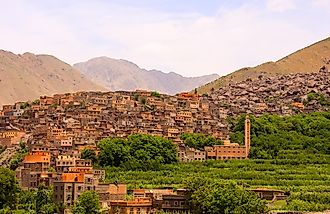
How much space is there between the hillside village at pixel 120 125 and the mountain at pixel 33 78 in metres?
55.1

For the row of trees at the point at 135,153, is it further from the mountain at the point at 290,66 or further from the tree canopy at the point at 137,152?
the mountain at the point at 290,66

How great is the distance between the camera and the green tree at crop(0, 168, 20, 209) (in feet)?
131

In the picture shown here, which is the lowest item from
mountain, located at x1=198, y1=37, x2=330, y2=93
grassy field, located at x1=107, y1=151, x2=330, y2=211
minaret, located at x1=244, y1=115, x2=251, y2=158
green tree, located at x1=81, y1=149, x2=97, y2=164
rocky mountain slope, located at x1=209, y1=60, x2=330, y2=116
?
grassy field, located at x1=107, y1=151, x2=330, y2=211

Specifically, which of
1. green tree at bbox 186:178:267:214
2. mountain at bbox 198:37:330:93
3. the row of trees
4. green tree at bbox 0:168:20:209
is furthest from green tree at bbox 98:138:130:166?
mountain at bbox 198:37:330:93

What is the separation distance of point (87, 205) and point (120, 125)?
26192mm

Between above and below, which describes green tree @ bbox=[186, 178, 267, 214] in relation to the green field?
below

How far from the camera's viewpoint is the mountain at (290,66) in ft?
370

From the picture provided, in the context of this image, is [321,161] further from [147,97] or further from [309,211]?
[147,97]

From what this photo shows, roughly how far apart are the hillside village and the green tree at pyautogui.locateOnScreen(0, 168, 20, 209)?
251cm

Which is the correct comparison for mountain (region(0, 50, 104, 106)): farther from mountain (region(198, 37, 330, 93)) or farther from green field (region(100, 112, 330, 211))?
green field (region(100, 112, 330, 211))

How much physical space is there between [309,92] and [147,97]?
1908cm

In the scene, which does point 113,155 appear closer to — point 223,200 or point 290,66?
point 223,200

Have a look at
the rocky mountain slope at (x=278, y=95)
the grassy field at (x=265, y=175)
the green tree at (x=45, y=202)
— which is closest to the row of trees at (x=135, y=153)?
the grassy field at (x=265, y=175)

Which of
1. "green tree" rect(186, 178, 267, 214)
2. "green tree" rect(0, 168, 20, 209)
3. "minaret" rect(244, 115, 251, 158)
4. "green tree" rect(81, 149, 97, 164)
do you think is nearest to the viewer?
"green tree" rect(186, 178, 267, 214)
